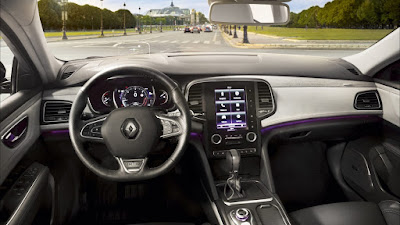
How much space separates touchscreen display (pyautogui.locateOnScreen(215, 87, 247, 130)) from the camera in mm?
2771

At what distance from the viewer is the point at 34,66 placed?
2459 mm

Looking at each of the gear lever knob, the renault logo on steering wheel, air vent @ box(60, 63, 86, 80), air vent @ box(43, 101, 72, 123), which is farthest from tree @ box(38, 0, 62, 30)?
the gear lever knob

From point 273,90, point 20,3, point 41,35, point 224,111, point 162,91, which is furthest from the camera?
point 273,90

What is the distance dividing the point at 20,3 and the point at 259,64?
182cm

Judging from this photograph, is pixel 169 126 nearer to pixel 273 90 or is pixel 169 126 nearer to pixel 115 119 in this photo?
pixel 115 119

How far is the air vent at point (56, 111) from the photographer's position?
2.66m

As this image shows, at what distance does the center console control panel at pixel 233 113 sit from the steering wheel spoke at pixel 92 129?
2.51 feet

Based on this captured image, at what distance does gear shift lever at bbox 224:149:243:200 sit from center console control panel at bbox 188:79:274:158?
142mm

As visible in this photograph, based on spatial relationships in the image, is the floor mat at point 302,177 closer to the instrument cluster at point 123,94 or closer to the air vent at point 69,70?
the instrument cluster at point 123,94

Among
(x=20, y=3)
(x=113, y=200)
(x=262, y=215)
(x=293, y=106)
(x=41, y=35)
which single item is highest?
(x=20, y=3)

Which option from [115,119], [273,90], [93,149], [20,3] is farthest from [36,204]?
[273,90]

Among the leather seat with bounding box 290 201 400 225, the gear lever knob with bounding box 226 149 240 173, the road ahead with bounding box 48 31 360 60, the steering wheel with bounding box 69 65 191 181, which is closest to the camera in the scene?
the steering wheel with bounding box 69 65 191 181

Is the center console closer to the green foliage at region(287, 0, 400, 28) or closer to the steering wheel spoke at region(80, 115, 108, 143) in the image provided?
the steering wheel spoke at region(80, 115, 108, 143)

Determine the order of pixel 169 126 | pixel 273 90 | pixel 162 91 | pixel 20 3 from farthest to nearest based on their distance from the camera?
1. pixel 273 90
2. pixel 162 91
3. pixel 169 126
4. pixel 20 3
